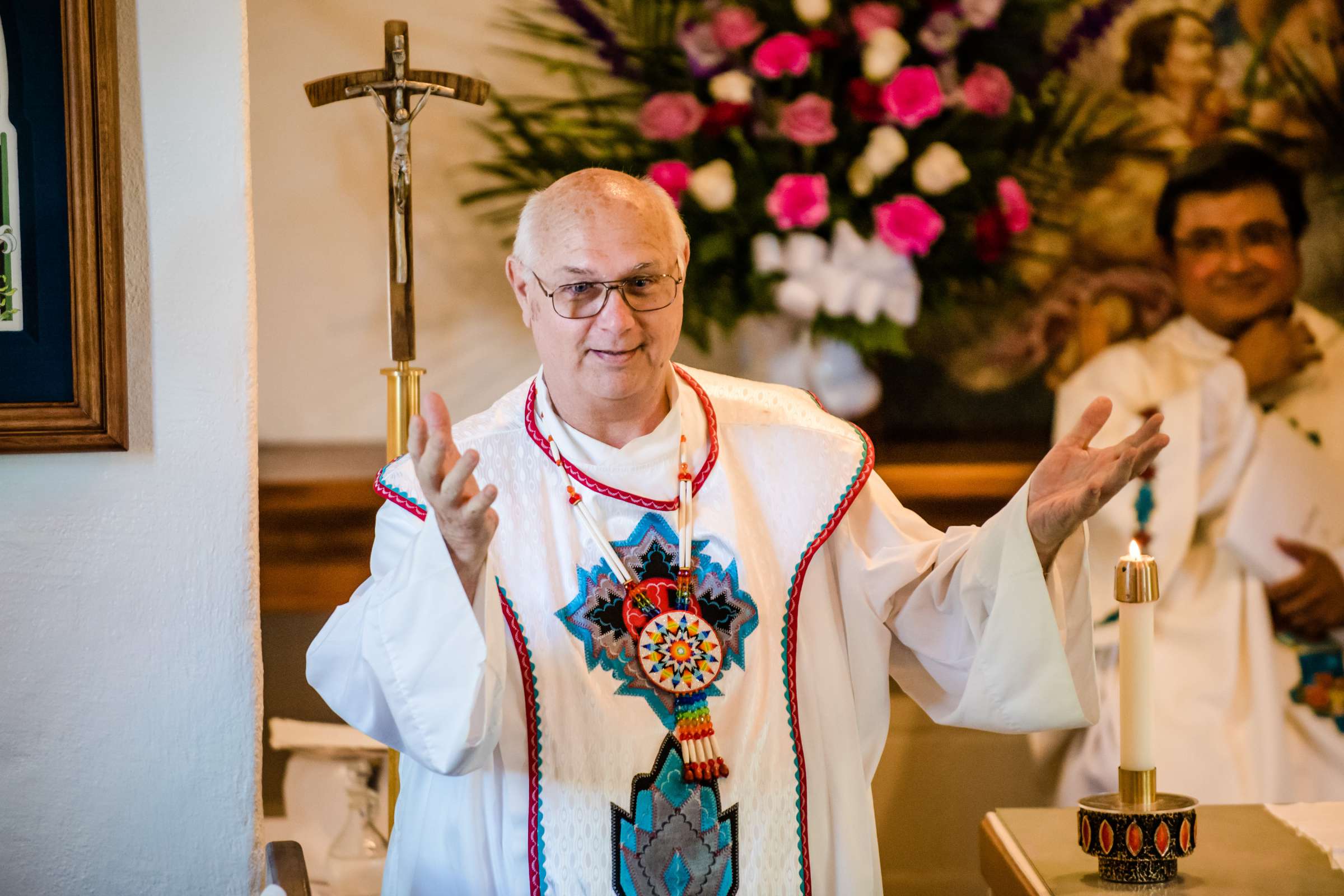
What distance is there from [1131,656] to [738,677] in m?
0.76

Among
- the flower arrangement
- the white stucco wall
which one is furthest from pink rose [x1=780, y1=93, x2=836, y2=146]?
the white stucco wall

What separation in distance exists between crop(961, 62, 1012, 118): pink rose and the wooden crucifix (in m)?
1.36

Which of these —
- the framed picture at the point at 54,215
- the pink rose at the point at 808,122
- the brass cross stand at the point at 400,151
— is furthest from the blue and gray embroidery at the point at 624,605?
the pink rose at the point at 808,122

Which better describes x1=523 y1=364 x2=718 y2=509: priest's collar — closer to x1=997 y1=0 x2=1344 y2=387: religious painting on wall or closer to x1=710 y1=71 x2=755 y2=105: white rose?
x1=710 y1=71 x2=755 y2=105: white rose

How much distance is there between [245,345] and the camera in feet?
7.27

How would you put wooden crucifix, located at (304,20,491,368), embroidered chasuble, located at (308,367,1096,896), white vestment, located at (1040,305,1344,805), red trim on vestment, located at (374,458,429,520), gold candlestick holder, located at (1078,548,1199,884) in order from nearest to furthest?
gold candlestick holder, located at (1078,548,1199,884)
embroidered chasuble, located at (308,367,1096,896)
red trim on vestment, located at (374,458,429,520)
wooden crucifix, located at (304,20,491,368)
white vestment, located at (1040,305,1344,805)

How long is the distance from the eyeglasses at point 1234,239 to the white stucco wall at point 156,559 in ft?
8.09

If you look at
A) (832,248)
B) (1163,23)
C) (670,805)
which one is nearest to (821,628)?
(670,805)

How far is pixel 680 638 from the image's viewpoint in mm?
2223

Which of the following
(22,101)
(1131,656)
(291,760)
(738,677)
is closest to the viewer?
(1131,656)

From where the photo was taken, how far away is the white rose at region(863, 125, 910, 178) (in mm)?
3404

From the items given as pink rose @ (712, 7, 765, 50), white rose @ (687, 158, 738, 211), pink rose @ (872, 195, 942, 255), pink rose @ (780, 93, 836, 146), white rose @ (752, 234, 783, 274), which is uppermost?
pink rose @ (712, 7, 765, 50)

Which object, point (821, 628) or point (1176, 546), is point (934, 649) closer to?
point (821, 628)

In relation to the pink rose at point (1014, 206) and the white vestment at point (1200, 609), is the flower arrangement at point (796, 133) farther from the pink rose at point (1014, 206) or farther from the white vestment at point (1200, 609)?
the white vestment at point (1200, 609)
